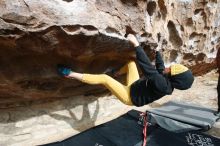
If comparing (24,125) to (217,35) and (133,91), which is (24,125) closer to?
(133,91)

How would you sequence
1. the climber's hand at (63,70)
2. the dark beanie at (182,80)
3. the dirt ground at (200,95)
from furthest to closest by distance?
1. the dirt ground at (200,95)
2. the climber's hand at (63,70)
3. the dark beanie at (182,80)

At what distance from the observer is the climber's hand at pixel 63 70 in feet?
10.4

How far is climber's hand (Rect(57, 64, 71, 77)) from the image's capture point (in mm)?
3176

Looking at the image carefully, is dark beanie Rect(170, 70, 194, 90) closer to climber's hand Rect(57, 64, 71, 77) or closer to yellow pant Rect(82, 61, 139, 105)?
yellow pant Rect(82, 61, 139, 105)

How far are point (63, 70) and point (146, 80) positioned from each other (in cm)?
84

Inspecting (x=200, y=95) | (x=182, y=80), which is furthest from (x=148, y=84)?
(x=200, y=95)

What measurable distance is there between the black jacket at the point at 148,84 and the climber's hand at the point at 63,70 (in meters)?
0.69

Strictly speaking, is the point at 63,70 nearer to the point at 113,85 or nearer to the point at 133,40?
the point at 113,85

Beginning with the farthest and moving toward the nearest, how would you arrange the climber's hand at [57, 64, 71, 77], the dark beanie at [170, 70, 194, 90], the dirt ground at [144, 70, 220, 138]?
the dirt ground at [144, 70, 220, 138]
the climber's hand at [57, 64, 71, 77]
the dark beanie at [170, 70, 194, 90]

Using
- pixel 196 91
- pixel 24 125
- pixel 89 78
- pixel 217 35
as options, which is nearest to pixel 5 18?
pixel 89 78

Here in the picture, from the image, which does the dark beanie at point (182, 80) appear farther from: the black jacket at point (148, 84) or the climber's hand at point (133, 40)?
the climber's hand at point (133, 40)

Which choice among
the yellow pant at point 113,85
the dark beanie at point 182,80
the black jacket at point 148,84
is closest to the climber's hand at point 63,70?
the yellow pant at point 113,85

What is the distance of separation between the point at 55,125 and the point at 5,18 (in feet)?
5.12

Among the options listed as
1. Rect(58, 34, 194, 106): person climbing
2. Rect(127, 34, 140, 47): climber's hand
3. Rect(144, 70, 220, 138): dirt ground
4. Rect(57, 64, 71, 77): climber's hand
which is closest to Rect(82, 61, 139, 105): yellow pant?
Rect(58, 34, 194, 106): person climbing
